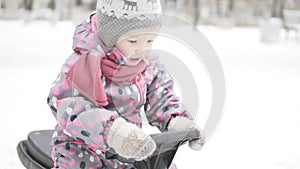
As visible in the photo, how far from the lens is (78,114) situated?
983 mm

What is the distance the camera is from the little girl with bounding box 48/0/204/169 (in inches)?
37.3

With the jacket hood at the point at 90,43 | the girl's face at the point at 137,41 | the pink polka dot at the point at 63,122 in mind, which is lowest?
the pink polka dot at the point at 63,122

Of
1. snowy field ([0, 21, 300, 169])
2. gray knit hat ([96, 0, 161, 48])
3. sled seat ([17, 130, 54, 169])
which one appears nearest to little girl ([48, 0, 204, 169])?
gray knit hat ([96, 0, 161, 48])

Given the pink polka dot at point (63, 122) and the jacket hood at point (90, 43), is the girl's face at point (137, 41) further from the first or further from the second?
the pink polka dot at point (63, 122)

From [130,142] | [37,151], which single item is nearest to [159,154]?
[130,142]

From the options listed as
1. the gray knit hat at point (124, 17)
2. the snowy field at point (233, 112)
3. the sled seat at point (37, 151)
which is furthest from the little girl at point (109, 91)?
the snowy field at point (233, 112)

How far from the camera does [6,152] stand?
1888 mm

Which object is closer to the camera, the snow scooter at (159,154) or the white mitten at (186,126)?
the snow scooter at (159,154)

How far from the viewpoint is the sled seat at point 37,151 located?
1.26 metres

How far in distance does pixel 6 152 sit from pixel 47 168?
711 mm

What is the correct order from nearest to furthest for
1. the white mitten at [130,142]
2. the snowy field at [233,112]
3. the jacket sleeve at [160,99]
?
1. the white mitten at [130,142]
2. the jacket sleeve at [160,99]
3. the snowy field at [233,112]

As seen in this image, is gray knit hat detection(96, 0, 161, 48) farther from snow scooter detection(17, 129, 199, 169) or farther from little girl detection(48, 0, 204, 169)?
snow scooter detection(17, 129, 199, 169)

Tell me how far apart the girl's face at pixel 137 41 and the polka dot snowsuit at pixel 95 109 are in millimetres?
46

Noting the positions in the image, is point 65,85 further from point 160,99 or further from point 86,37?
point 160,99
